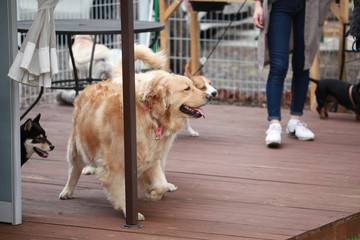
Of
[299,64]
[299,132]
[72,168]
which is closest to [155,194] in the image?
[72,168]

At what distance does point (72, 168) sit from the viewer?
3.26m

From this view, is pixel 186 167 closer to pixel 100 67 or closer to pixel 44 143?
pixel 44 143

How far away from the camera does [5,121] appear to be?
2.70m

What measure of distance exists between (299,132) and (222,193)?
1.65 m

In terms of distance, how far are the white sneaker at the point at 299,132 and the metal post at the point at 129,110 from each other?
7.85ft

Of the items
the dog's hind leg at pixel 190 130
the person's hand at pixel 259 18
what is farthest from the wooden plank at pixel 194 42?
the person's hand at pixel 259 18

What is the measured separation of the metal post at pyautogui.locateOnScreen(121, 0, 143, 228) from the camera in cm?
255

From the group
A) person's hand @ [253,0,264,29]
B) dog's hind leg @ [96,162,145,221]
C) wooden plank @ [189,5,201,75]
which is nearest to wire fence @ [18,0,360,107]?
wooden plank @ [189,5,201,75]

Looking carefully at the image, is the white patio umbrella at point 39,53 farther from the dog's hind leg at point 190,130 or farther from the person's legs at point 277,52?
the dog's hind leg at point 190,130

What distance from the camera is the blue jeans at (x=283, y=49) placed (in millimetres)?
4457

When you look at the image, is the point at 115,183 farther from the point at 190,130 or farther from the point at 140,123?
the point at 190,130

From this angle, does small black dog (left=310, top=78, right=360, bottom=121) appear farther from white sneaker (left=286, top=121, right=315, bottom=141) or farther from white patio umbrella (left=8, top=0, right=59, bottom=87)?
white patio umbrella (left=8, top=0, right=59, bottom=87)

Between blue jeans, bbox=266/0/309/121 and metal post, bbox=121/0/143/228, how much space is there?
2.18m

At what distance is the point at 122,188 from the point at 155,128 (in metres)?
0.36
